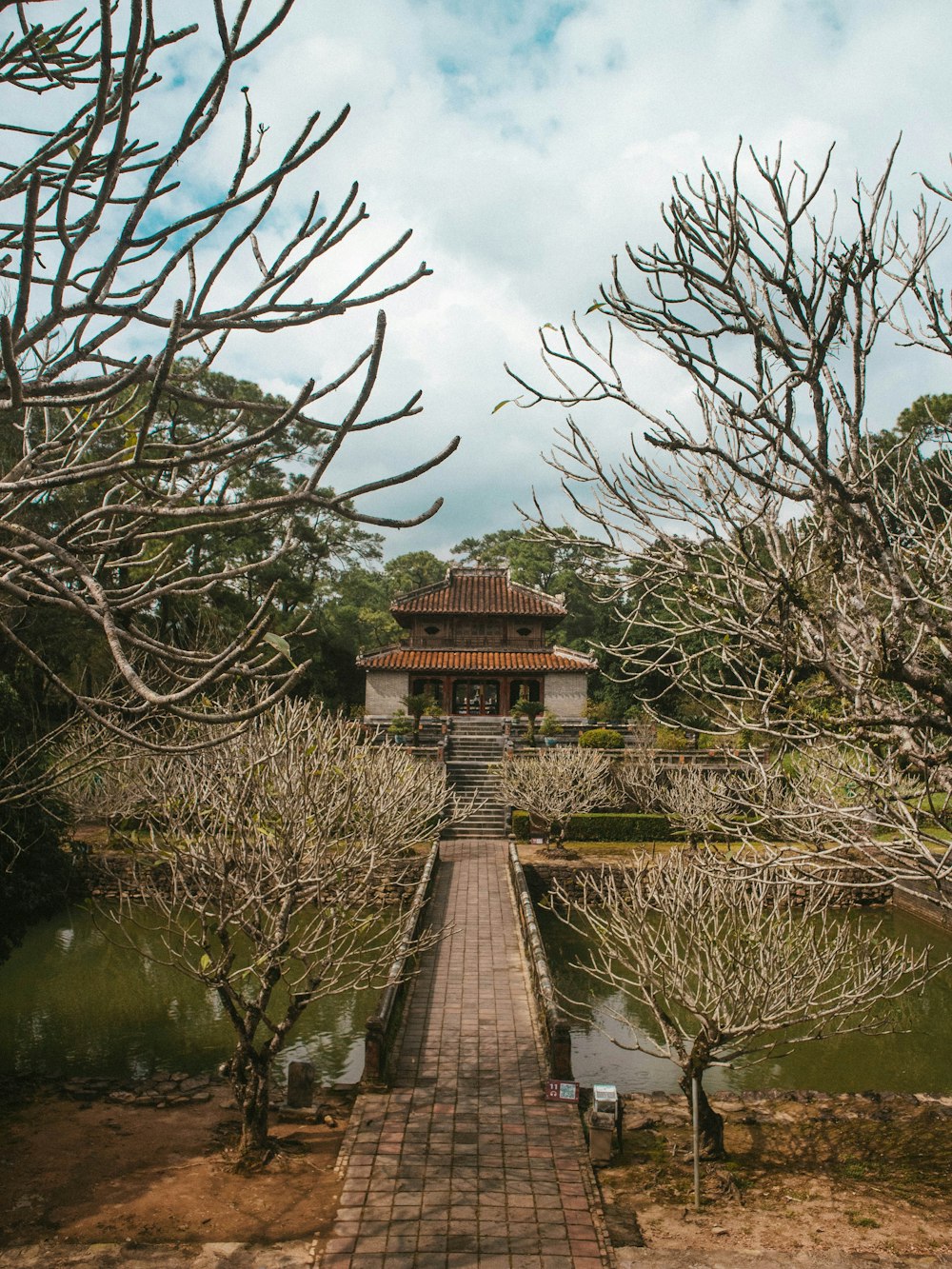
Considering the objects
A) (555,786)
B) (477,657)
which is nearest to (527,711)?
(477,657)

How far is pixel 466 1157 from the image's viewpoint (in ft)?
26.1

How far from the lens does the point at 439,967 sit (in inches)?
537

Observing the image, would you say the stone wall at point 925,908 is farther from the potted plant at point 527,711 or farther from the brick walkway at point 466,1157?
the potted plant at point 527,711

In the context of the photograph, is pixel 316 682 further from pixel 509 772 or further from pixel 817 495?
pixel 817 495

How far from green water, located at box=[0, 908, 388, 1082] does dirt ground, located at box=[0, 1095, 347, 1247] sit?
150 cm

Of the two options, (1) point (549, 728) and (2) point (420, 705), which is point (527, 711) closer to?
(1) point (549, 728)

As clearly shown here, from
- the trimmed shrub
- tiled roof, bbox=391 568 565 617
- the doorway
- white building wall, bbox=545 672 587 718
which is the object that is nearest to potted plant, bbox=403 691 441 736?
the doorway

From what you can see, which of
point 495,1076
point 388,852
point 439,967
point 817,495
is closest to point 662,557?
point 817,495

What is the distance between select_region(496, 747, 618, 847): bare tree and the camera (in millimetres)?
Result: 22328

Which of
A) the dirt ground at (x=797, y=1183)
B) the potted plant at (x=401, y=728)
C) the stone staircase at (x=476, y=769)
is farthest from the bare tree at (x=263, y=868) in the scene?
the potted plant at (x=401, y=728)

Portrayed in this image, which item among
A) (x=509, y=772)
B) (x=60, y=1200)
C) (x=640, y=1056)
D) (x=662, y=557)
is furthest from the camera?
(x=509, y=772)

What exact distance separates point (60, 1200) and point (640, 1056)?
725cm

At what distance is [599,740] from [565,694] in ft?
22.5

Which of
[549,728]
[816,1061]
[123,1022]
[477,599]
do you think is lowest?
[123,1022]
